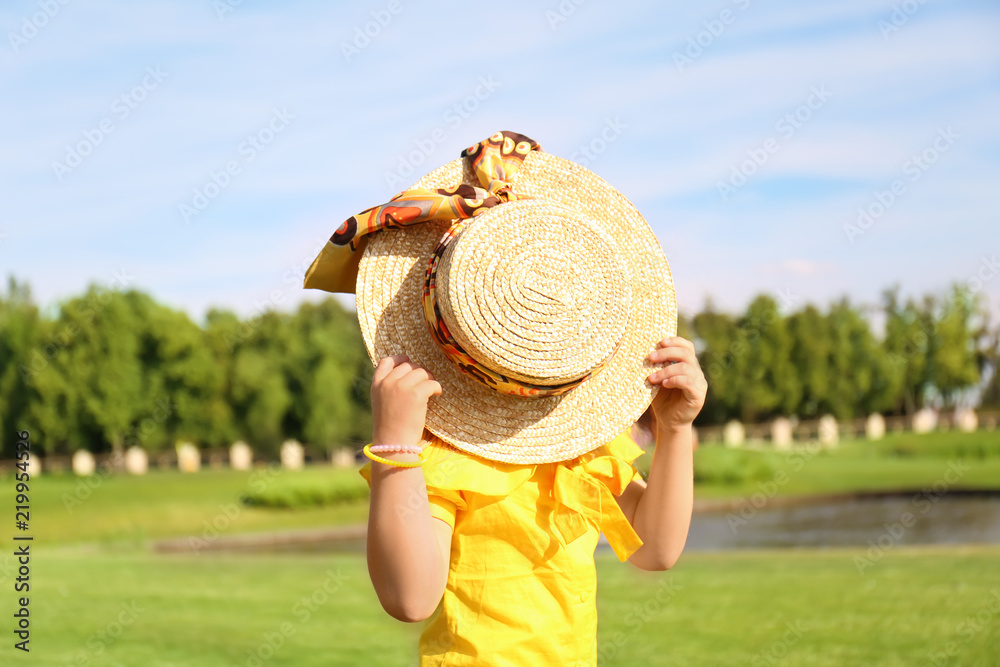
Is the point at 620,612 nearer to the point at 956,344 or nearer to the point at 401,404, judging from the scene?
the point at 401,404

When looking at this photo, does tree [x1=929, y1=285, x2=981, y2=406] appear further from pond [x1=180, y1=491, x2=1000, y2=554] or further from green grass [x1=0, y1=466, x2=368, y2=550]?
green grass [x1=0, y1=466, x2=368, y2=550]

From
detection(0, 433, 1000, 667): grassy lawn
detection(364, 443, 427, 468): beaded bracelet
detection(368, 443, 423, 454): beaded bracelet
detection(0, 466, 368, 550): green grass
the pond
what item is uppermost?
detection(368, 443, 423, 454): beaded bracelet

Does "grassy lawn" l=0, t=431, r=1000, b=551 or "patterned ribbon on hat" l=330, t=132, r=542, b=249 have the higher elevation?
"patterned ribbon on hat" l=330, t=132, r=542, b=249

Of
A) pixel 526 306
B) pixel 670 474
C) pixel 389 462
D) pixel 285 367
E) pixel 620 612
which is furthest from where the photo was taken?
pixel 285 367

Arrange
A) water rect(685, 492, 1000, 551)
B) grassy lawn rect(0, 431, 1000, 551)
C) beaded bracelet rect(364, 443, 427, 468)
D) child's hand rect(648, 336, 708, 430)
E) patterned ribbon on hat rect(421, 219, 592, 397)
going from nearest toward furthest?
beaded bracelet rect(364, 443, 427, 468) → patterned ribbon on hat rect(421, 219, 592, 397) → child's hand rect(648, 336, 708, 430) → water rect(685, 492, 1000, 551) → grassy lawn rect(0, 431, 1000, 551)

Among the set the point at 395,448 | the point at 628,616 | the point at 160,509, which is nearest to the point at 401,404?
the point at 395,448

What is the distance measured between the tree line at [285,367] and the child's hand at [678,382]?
89.5 ft

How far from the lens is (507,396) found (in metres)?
2.18

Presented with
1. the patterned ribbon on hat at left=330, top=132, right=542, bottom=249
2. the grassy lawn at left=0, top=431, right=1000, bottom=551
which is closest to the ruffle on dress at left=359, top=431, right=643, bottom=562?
the patterned ribbon on hat at left=330, top=132, right=542, bottom=249

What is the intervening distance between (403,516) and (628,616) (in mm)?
5559

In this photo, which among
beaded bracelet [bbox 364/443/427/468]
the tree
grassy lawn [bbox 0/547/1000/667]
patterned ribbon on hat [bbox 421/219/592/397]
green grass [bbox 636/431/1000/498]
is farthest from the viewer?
the tree

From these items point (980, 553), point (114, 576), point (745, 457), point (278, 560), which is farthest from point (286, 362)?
point (980, 553)

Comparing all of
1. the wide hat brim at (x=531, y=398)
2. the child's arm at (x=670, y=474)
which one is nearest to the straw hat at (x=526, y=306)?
the wide hat brim at (x=531, y=398)

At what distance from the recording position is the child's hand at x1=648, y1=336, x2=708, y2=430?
2.25 meters
